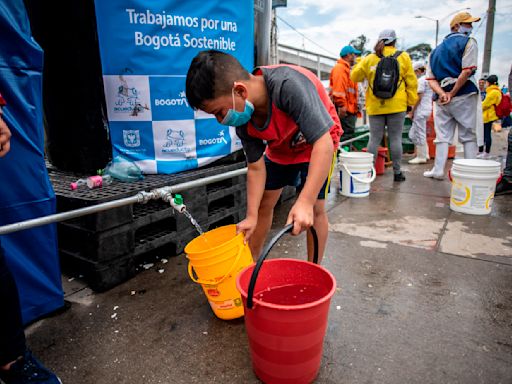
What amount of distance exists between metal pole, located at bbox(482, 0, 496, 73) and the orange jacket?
35.9 feet

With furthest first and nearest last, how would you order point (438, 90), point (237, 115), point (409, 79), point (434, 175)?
point (434, 175) < point (409, 79) < point (438, 90) < point (237, 115)

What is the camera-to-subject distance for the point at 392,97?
4375 mm

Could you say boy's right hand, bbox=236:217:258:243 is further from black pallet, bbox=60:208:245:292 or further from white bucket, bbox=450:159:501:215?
white bucket, bbox=450:159:501:215

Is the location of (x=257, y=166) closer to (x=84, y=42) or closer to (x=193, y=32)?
(x=193, y=32)

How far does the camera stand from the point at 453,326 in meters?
1.78

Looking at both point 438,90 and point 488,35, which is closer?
point 438,90

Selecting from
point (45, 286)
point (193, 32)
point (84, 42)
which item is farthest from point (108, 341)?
point (193, 32)

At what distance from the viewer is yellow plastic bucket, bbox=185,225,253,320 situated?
65.3 inches

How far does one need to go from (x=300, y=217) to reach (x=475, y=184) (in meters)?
2.78

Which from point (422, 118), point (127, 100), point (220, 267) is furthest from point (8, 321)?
point (422, 118)

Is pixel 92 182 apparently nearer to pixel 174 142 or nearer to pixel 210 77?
pixel 174 142

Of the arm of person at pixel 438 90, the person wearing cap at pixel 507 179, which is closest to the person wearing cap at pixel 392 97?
the arm of person at pixel 438 90

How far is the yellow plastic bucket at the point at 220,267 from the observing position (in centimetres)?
166

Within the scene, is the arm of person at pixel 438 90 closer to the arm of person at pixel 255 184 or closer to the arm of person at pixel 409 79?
the arm of person at pixel 409 79
